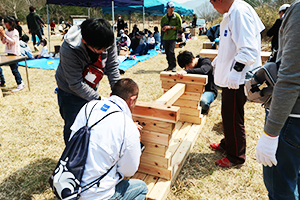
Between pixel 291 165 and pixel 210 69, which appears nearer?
pixel 291 165

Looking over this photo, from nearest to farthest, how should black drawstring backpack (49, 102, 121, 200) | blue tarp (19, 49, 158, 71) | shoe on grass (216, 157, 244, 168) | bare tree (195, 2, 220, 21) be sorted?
1. black drawstring backpack (49, 102, 121, 200)
2. shoe on grass (216, 157, 244, 168)
3. blue tarp (19, 49, 158, 71)
4. bare tree (195, 2, 220, 21)

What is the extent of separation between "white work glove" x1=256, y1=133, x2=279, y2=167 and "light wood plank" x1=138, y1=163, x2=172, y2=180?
3.74ft

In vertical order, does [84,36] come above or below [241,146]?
above

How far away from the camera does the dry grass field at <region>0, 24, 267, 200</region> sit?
2.40m

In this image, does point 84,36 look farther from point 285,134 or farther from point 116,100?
point 285,134

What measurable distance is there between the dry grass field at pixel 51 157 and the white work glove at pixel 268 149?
1.17 meters

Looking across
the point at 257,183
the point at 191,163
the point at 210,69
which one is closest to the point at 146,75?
the point at 210,69

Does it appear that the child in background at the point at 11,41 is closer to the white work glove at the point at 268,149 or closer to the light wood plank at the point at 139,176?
the light wood plank at the point at 139,176

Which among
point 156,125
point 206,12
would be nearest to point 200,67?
point 156,125

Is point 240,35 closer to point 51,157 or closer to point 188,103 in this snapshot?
point 188,103

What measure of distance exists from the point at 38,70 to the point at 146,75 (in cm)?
375

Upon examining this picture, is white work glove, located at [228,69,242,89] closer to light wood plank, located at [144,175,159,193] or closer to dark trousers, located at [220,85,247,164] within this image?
dark trousers, located at [220,85,247,164]

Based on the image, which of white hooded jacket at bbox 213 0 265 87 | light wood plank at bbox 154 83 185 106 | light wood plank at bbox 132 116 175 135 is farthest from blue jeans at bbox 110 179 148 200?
white hooded jacket at bbox 213 0 265 87

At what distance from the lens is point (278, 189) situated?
138cm
